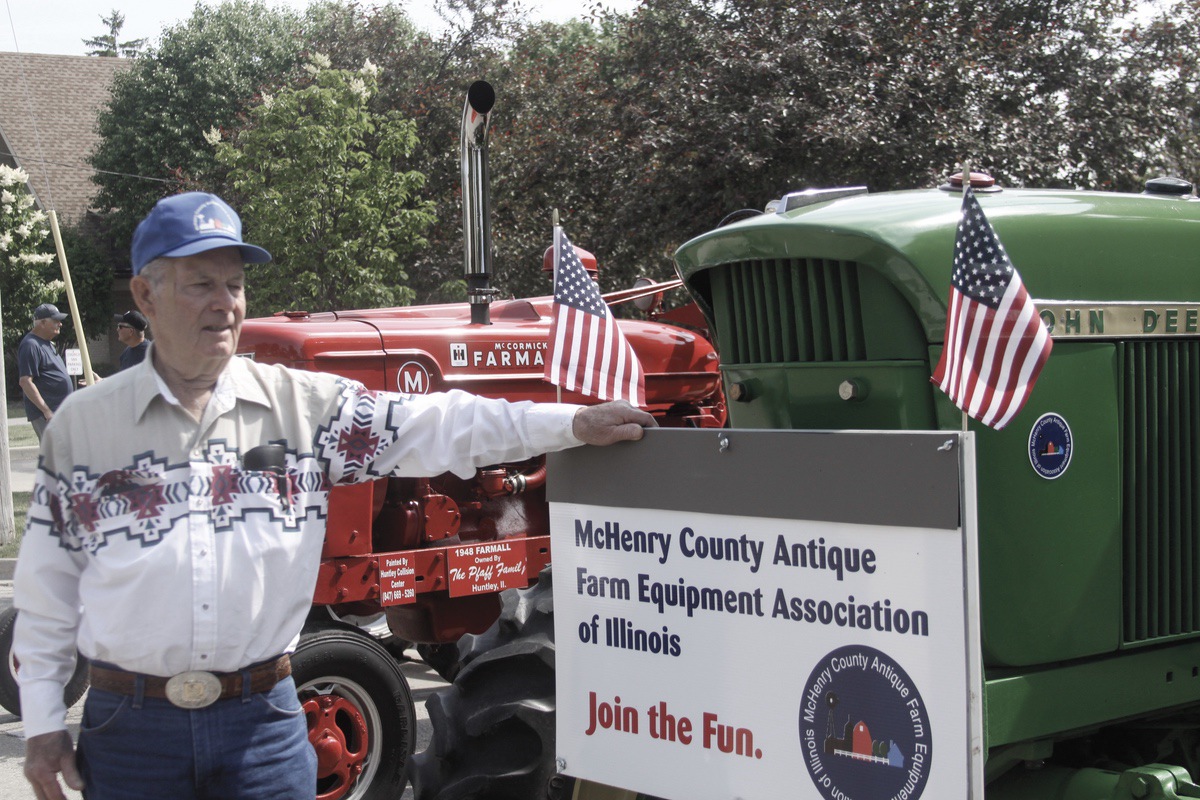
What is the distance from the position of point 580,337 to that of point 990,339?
0.98 meters

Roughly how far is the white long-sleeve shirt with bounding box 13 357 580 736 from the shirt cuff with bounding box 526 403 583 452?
44cm

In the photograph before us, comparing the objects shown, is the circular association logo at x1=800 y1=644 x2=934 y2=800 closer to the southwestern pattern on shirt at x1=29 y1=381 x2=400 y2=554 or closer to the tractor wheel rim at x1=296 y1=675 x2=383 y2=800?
the southwestern pattern on shirt at x1=29 y1=381 x2=400 y2=554

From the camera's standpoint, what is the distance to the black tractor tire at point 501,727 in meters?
3.34

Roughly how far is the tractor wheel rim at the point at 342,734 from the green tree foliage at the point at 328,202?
996 centimetres

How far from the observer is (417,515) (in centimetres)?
515

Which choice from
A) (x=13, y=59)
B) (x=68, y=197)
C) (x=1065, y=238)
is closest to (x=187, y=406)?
(x=1065, y=238)

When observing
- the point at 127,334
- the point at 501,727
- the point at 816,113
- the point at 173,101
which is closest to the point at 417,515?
the point at 501,727

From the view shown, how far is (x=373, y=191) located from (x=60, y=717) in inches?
497

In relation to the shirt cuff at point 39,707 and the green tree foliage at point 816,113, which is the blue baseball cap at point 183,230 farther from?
the green tree foliage at point 816,113

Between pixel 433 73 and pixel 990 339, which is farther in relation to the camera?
pixel 433 73

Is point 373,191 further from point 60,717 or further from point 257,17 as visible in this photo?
point 257,17

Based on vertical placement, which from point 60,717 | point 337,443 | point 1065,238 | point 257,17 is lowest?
point 60,717

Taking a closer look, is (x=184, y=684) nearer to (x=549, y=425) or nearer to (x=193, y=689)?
(x=193, y=689)

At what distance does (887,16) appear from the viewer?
10438 millimetres
